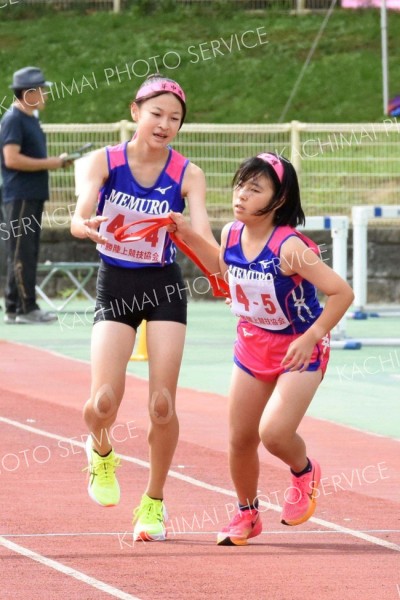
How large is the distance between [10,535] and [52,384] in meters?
5.48

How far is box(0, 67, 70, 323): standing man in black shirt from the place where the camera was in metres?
15.9

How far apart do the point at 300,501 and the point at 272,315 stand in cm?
84

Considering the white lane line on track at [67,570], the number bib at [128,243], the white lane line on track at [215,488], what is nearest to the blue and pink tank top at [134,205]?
the number bib at [128,243]

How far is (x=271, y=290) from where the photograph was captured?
22.1 ft

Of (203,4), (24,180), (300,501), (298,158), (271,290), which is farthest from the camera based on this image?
(203,4)

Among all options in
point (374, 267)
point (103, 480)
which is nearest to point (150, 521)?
point (103, 480)

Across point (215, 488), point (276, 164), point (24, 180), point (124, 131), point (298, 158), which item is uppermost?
point (276, 164)

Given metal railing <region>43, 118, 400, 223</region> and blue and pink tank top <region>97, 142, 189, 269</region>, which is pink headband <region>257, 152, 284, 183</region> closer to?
blue and pink tank top <region>97, 142, 189, 269</region>

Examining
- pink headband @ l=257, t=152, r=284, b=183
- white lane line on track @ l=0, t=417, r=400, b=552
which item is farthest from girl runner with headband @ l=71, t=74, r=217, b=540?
white lane line on track @ l=0, t=417, r=400, b=552

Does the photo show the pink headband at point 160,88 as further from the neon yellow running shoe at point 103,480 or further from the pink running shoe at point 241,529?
the pink running shoe at point 241,529

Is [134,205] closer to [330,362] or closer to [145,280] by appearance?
[145,280]

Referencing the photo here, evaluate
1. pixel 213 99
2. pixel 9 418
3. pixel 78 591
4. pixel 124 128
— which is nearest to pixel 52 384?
pixel 9 418

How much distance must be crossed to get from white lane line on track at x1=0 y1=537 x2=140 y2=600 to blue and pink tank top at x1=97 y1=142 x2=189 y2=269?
1.33 meters

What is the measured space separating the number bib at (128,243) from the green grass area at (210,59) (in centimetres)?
2482
